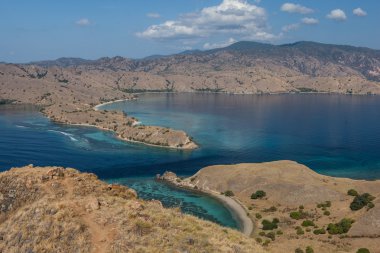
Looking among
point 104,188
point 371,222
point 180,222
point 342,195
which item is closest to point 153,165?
point 342,195

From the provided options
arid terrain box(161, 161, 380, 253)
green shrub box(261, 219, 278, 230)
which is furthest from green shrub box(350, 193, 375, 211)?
green shrub box(261, 219, 278, 230)

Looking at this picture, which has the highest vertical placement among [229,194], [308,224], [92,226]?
[92,226]

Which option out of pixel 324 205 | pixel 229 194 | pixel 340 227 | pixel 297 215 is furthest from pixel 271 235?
pixel 229 194

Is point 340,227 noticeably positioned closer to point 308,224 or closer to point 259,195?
point 308,224

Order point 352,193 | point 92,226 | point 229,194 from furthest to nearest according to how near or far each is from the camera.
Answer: point 229,194 → point 352,193 → point 92,226

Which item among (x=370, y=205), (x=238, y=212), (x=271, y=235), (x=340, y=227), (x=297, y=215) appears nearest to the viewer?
(x=340, y=227)

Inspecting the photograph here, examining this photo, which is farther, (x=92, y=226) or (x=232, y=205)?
(x=232, y=205)

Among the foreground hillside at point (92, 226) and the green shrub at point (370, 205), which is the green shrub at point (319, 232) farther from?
the foreground hillside at point (92, 226)

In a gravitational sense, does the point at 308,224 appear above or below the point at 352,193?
below
